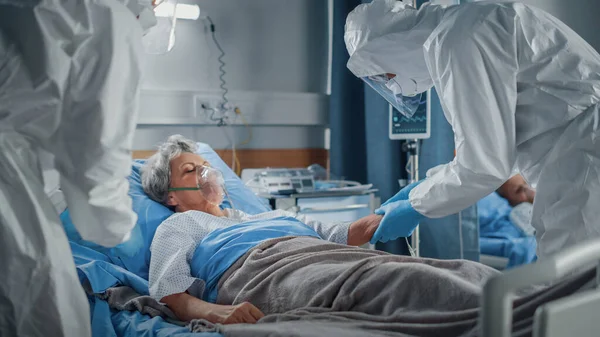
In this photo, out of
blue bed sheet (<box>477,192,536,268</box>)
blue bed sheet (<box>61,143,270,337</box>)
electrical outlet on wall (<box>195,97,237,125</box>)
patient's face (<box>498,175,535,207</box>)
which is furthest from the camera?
patient's face (<box>498,175,535,207</box>)

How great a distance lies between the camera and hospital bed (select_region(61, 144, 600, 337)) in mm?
889

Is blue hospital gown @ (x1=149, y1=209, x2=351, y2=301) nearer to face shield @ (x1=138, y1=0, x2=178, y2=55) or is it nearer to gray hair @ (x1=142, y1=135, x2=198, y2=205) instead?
gray hair @ (x1=142, y1=135, x2=198, y2=205)

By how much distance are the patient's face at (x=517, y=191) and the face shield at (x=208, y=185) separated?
7.37 ft

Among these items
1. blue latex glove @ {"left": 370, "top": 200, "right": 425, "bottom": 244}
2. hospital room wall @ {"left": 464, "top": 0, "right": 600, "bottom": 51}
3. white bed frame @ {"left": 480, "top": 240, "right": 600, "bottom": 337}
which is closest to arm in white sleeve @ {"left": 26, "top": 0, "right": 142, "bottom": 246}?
white bed frame @ {"left": 480, "top": 240, "right": 600, "bottom": 337}

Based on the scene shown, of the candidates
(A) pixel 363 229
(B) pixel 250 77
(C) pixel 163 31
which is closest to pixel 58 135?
(A) pixel 363 229

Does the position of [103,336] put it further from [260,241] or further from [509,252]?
[509,252]

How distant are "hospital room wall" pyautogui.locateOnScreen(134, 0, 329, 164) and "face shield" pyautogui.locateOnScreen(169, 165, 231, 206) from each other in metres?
1.17

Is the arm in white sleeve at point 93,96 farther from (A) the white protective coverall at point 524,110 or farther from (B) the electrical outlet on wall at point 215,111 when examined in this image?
(B) the electrical outlet on wall at point 215,111

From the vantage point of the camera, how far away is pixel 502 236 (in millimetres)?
3662

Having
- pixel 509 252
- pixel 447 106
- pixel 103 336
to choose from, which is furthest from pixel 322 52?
pixel 103 336

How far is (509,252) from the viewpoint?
11.6 feet

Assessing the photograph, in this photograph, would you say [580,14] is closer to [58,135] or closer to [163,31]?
[163,31]

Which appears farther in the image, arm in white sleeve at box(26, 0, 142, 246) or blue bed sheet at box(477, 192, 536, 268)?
blue bed sheet at box(477, 192, 536, 268)

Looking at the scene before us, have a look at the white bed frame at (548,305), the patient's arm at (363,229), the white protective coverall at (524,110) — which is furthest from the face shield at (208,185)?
the white bed frame at (548,305)
